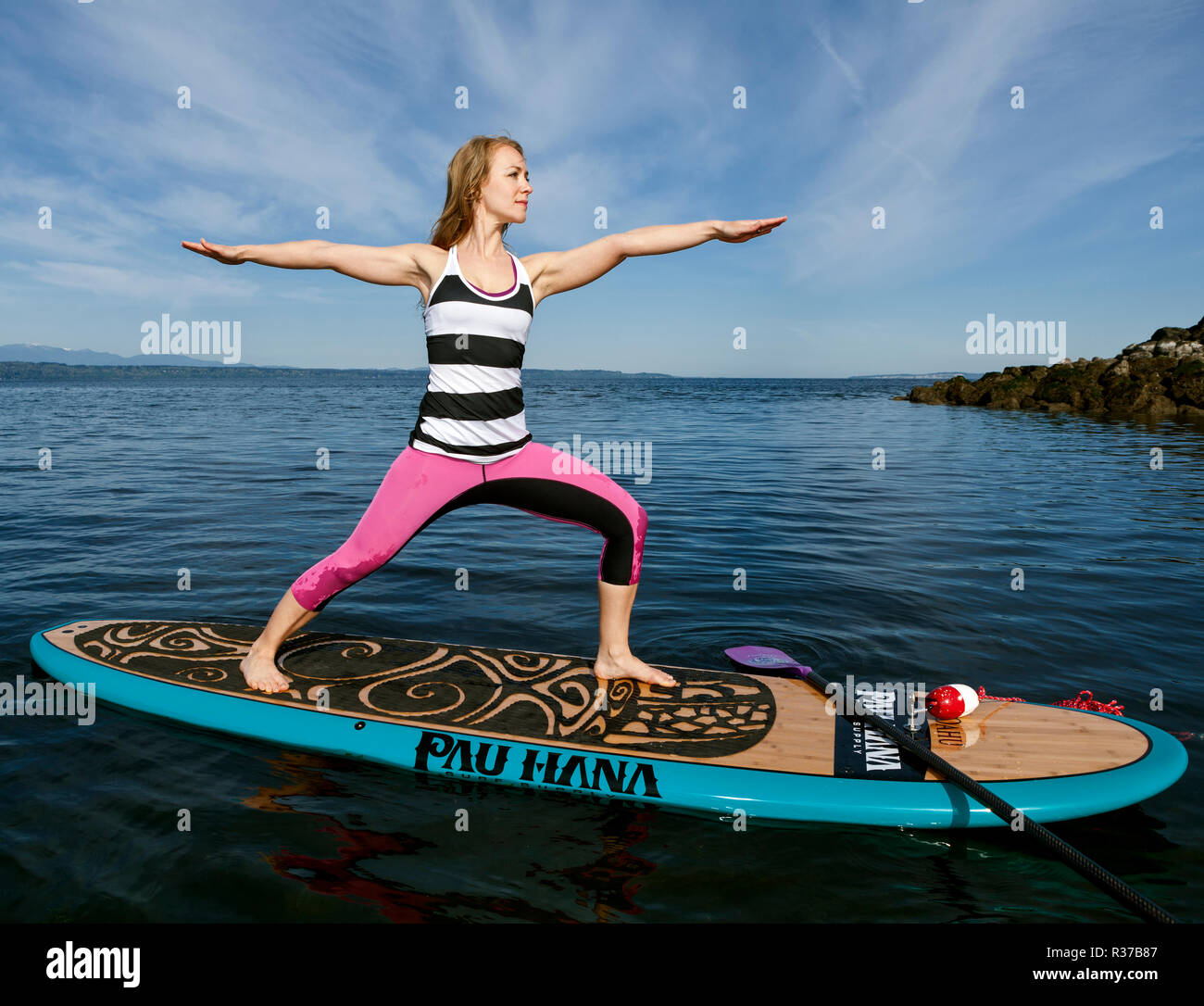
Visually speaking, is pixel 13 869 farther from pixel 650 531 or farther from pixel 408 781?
pixel 650 531

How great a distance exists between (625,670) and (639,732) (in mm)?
617

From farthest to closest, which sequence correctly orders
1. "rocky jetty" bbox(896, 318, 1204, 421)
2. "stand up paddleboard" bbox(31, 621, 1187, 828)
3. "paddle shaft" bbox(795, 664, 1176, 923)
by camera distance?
"rocky jetty" bbox(896, 318, 1204, 421)
"stand up paddleboard" bbox(31, 621, 1187, 828)
"paddle shaft" bbox(795, 664, 1176, 923)

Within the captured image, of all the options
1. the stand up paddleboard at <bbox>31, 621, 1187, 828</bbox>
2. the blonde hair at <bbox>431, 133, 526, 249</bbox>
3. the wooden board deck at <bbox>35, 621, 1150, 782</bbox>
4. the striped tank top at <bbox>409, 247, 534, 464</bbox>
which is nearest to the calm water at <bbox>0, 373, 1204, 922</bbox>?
the stand up paddleboard at <bbox>31, 621, 1187, 828</bbox>

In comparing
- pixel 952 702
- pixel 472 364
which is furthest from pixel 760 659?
pixel 472 364

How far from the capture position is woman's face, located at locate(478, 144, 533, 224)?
3.98m

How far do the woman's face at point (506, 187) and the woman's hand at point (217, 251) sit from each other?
127cm

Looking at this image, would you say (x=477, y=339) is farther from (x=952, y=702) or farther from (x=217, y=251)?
(x=952, y=702)

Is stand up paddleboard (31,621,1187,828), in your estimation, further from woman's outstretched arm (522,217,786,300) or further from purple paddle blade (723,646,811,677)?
woman's outstretched arm (522,217,786,300)

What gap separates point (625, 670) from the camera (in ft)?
15.8

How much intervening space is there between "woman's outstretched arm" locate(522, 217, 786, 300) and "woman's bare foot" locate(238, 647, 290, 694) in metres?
2.84

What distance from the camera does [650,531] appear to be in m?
10.7
